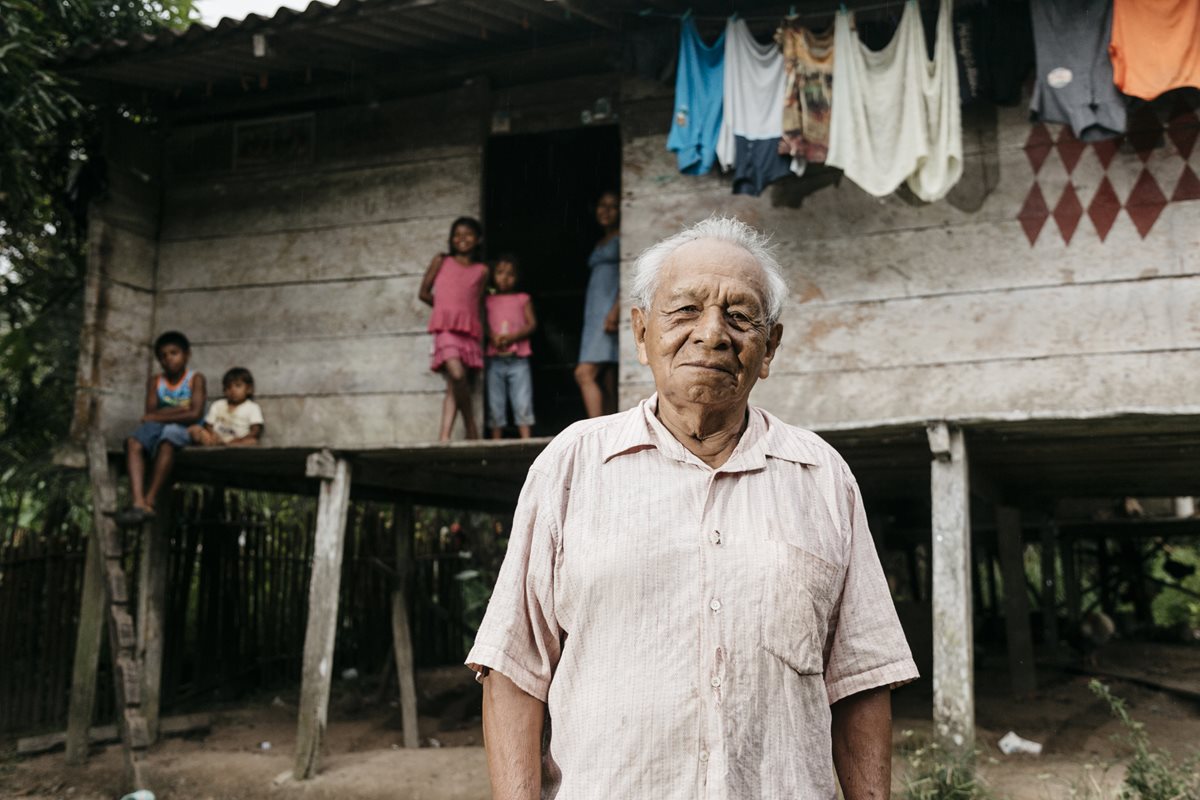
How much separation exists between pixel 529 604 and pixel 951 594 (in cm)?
427

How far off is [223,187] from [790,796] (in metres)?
7.20

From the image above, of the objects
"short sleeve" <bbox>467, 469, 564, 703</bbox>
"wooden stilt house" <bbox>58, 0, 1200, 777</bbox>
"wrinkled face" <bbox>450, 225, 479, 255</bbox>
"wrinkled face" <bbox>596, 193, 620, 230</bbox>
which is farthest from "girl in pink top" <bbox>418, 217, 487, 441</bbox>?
"short sleeve" <bbox>467, 469, 564, 703</bbox>

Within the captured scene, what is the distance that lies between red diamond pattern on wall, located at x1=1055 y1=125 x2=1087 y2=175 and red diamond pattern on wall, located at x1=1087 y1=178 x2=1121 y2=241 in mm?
184

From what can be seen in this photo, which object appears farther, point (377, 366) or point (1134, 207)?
point (377, 366)

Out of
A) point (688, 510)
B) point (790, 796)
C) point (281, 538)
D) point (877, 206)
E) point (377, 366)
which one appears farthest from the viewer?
point (281, 538)

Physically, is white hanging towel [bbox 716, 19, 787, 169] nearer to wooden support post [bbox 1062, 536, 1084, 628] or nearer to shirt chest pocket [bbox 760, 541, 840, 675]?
shirt chest pocket [bbox 760, 541, 840, 675]

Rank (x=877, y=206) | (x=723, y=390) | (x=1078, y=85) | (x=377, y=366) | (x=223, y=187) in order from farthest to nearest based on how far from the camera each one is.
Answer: (x=223, y=187) < (x=377, y=366) < (x=877, y=206) < (x=1078, y=85) < (x=723, y=390)

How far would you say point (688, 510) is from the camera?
1.79 m

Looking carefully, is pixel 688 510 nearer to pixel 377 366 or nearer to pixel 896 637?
pixel 896 637

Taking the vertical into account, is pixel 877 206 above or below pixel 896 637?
above

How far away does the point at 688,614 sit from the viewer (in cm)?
171

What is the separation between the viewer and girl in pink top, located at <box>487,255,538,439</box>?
6.95 meters

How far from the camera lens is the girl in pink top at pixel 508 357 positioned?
274 inches

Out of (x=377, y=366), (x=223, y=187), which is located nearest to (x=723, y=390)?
(x=377, y=366)
